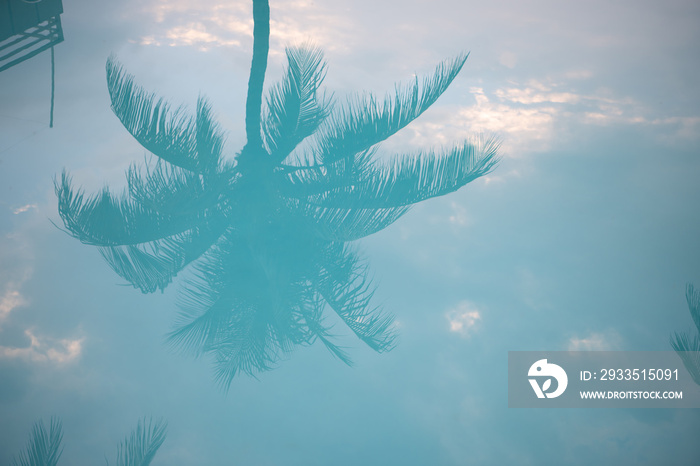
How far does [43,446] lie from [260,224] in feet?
6.94

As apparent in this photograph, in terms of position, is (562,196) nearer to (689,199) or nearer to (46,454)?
(689,199)

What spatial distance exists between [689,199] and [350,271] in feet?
12.0

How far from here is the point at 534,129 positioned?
20.0ft

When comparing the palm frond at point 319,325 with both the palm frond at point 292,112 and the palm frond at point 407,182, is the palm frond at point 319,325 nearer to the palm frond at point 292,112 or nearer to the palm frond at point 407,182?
the palm frond at point 407,182

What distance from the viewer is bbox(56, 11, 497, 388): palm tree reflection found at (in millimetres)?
3875

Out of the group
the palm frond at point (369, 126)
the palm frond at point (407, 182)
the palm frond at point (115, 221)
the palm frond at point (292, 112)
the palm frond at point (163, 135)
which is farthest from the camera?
the palm frond at point (292, 112)

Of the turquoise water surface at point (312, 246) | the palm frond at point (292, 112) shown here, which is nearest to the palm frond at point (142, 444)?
the turquoise water surface at point (312, 246)

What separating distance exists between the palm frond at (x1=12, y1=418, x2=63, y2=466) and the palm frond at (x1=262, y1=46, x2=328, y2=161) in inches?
106

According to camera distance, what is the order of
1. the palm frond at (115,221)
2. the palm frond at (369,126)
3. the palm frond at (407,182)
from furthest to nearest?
the palm frond at (369,126)
the palm frond at (407,182)
the palm frond at (115,221)

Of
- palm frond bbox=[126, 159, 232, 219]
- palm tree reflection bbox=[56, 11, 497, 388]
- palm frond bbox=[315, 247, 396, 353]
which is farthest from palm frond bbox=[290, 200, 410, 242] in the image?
palm frond bbox=[126, 159, 232, 219]

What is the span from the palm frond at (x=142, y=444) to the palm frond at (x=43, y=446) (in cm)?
42

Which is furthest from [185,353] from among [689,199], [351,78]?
[689,199]

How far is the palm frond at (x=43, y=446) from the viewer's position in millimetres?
3272

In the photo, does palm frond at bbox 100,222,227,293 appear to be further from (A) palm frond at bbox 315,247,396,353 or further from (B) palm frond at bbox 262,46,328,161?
(B) palm frond at bbox 262,46,328,161
